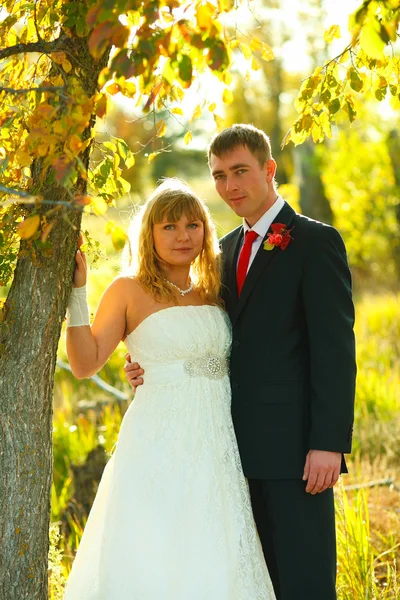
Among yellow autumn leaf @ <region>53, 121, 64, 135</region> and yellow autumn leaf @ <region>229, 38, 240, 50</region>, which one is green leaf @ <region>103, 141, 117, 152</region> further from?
yellow autumn leaf @ <region>53, 121, 64, 135</region>

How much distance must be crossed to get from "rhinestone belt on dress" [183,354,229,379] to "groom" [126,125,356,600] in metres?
0.07

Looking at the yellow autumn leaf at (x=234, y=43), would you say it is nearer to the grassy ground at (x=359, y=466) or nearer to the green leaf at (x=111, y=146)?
the green leaf at (x=111, y=146)

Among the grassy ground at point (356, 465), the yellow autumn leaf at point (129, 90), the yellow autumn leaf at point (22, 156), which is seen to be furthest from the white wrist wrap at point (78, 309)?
the yellow autumn leaf at point (129, 90)

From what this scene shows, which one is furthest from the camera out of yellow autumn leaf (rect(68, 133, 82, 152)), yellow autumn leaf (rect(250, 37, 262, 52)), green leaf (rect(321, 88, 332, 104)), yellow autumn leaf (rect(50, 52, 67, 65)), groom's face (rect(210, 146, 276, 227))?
groom's face (rect(210, 146, 276, 227))

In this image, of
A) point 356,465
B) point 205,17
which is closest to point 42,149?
point 205,17

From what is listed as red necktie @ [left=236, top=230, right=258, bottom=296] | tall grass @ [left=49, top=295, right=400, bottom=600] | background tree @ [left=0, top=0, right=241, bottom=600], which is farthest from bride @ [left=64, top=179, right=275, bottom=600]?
tall grass @ [left=49, top=295, right=400, bottom=600]

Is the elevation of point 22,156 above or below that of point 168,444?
above

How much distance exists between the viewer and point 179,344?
336 centimetres

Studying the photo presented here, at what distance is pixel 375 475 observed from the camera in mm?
A: 5359

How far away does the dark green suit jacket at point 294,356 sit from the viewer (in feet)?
10.5

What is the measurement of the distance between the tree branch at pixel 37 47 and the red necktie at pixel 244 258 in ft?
4.09

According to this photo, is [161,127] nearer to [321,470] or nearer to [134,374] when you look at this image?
[134,374]

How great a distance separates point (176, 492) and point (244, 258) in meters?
1.13

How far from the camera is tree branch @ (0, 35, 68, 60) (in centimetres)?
256
